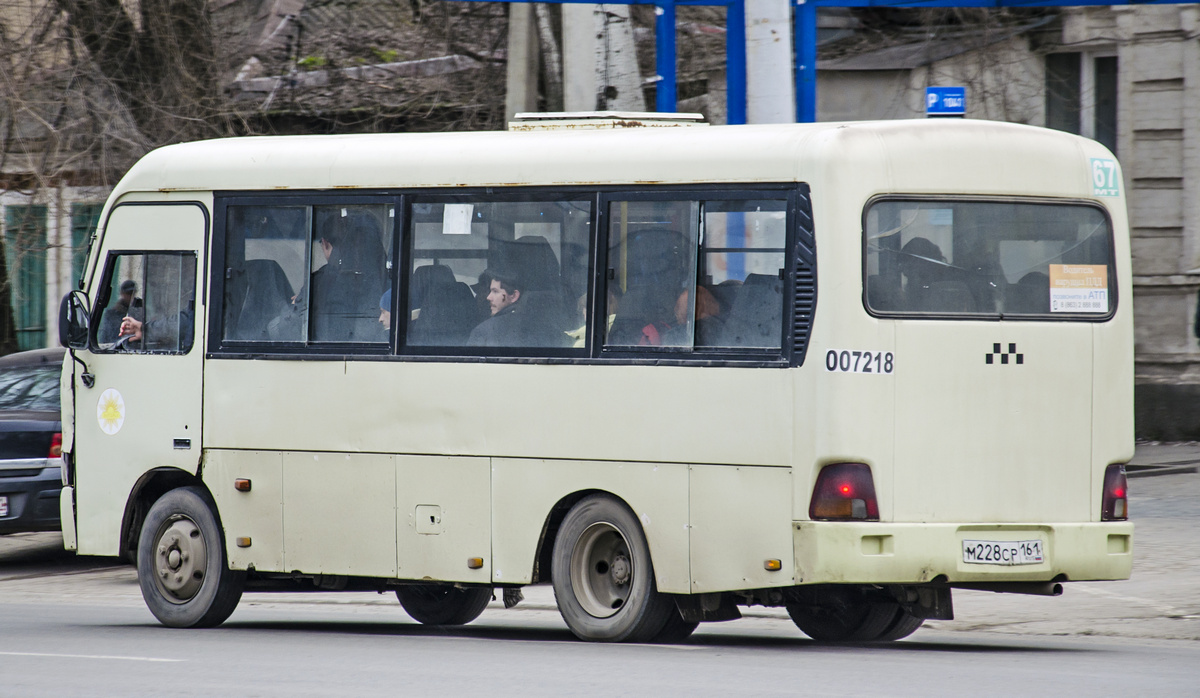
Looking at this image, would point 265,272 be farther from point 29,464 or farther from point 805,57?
point 805,57

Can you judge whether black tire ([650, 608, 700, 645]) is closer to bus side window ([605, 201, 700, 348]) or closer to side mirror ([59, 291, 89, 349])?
bus side window ([605, 201, 700, 348])

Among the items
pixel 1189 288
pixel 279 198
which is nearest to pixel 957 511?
pixel 279 198

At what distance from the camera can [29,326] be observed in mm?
25234

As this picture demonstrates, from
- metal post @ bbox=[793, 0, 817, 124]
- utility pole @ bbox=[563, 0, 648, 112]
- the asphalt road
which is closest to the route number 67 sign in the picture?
the asphalt road

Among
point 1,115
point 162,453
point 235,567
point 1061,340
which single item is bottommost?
point 235,567

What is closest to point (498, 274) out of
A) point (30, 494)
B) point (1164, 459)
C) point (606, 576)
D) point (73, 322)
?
point (606, 576)

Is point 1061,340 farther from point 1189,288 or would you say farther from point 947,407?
point 1189,288

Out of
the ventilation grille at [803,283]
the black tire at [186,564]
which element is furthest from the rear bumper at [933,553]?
the black tire at [186,564]

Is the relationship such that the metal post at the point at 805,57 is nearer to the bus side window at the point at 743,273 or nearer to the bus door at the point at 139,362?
the bus side window at the point at 743,273

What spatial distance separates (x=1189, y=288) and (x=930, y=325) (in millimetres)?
11604

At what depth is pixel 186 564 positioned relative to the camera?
10680 mm

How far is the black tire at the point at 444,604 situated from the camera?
36.8 ft

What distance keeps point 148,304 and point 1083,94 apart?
42.8ft

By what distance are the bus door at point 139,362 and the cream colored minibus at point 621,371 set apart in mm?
22
